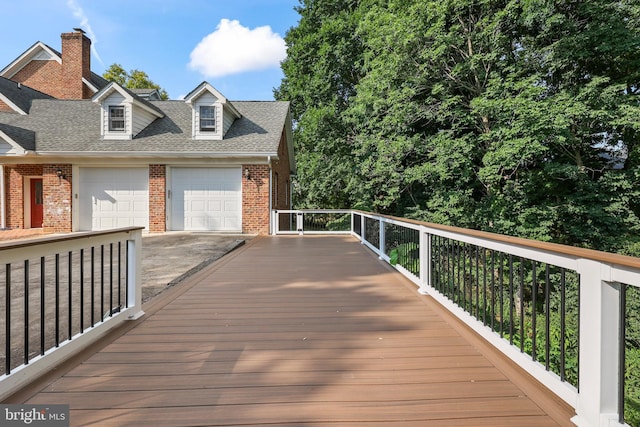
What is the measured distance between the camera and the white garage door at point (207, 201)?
412 inches

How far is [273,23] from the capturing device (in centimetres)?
1941

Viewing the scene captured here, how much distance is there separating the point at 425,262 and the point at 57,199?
1137 centimetres

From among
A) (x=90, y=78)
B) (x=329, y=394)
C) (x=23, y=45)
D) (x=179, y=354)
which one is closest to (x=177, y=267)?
(x=179, y=354)

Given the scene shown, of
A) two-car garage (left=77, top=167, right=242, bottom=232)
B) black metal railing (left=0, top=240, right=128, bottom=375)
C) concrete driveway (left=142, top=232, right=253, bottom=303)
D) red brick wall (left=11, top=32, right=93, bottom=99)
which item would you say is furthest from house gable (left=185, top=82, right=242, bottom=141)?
red brick wall (left=11, top=32, right=93, bottom=99)

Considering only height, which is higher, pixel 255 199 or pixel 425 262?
pixel 255 199

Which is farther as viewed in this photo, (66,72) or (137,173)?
(66,72)

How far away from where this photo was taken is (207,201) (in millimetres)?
10469

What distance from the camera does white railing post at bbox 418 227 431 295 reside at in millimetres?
3840

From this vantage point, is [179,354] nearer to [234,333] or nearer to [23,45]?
[234,333]

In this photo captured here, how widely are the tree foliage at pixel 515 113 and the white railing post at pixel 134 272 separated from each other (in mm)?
8195

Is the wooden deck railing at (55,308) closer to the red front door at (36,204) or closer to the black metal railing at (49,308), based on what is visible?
the black metal railing at (49,308)

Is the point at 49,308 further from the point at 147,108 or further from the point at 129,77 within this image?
the point at 129,77

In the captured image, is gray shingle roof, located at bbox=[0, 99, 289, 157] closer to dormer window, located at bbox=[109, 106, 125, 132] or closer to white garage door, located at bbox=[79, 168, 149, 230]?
dormer window, located at bbox=[109, 106, 125, 132]

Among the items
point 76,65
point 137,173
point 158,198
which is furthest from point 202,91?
point 76,65
